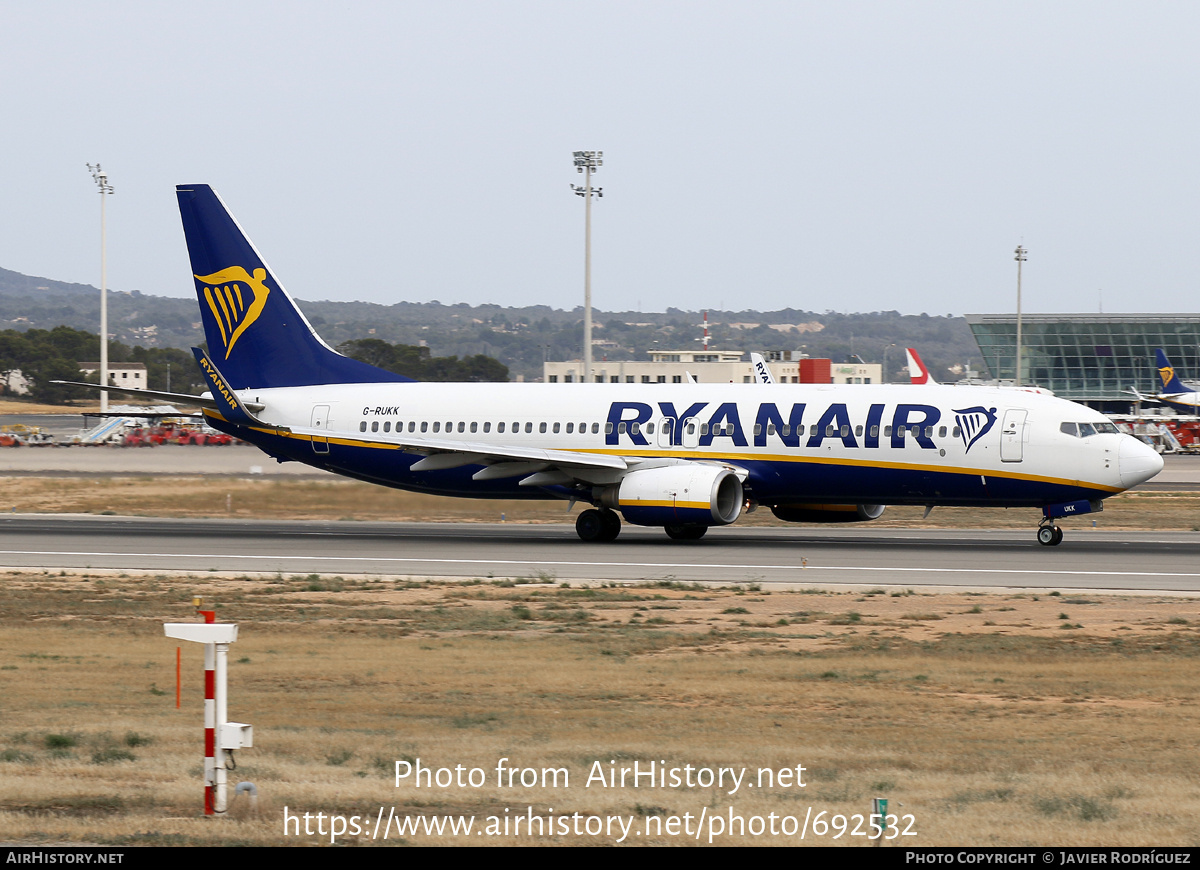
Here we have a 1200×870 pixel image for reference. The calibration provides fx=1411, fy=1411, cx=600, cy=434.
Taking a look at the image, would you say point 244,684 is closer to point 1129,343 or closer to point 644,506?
point 644,506

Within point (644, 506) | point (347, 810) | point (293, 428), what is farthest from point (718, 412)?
point (347, 810)

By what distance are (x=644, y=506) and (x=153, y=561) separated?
1135cm

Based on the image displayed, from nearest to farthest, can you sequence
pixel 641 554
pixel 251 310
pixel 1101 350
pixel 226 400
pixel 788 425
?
pixel 641 554, pixel 788 425, pixel 226 400, pixel 251 310, pixel 1101 350

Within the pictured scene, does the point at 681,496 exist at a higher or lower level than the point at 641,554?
higher

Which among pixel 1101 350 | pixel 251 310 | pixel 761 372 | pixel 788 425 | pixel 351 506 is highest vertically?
pixel 1101 350

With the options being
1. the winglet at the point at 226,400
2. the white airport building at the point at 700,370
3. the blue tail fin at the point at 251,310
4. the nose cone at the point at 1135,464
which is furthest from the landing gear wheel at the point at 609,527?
the white airport building at the point at 700,370

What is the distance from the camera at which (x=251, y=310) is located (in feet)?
135

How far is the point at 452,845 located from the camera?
929 cm

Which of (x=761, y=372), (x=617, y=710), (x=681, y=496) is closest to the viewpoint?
(x=617, y=710)

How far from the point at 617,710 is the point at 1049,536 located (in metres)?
21.9

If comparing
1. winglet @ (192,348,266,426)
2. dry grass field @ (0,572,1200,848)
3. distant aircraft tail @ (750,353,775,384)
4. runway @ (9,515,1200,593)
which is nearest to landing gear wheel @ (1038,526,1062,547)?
runway @ (9,515,1200,593)

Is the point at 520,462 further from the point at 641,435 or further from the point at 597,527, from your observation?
the point at 641,435

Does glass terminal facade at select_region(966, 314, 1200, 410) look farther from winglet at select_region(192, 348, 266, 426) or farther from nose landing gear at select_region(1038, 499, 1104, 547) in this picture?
winglet at select_region(192, 348, 266, 426)

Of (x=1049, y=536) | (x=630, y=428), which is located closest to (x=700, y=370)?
(x=630, y=428)
